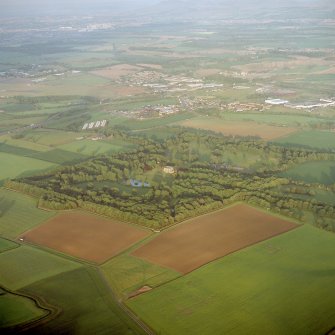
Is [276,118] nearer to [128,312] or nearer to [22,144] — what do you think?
[22,144]

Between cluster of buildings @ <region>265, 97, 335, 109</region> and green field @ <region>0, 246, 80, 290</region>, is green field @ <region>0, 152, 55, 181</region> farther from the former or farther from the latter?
cluster of buildings @ <region>265, 97, 335, 109</region>

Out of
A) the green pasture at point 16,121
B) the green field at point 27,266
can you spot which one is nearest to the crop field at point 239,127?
the green pasture at point 16,121

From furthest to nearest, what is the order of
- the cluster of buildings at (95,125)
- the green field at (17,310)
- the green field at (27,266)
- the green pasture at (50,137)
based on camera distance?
the cluster of buildings at (95,125)
the green pasture at (50,137)
the green field at (27,266)
the green field at (17,310)

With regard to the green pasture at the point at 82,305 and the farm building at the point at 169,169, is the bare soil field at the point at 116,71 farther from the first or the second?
the green pasture at the point at 82,305

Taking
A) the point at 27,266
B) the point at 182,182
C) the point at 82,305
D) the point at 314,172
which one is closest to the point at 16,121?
the point at 182,182

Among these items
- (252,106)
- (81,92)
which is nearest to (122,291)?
(252,106)

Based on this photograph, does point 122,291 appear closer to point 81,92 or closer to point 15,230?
point 15,230
